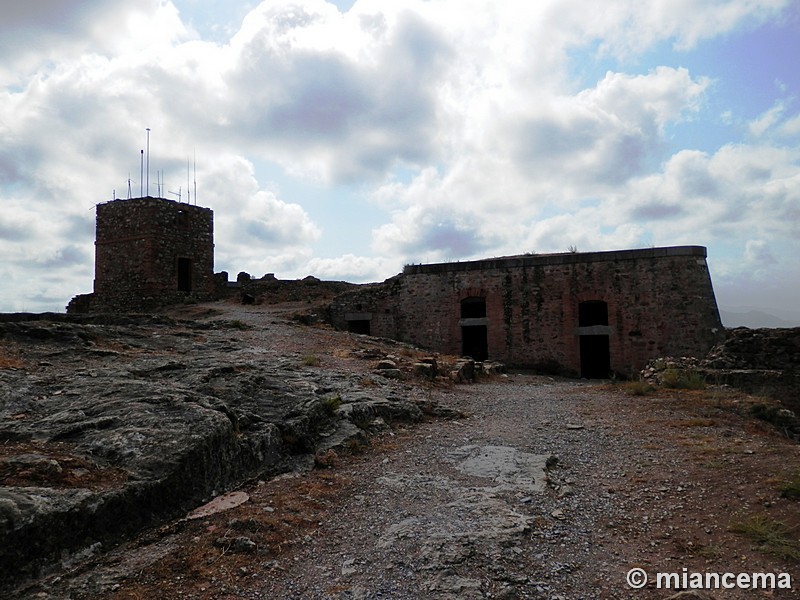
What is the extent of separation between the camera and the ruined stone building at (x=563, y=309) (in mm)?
15656

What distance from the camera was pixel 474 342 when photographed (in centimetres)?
1895

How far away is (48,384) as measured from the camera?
6008 millimetres

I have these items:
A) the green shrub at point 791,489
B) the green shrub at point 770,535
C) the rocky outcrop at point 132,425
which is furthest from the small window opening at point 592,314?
the green shrub at point 770,535

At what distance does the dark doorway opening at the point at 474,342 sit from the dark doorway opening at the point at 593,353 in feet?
10.1

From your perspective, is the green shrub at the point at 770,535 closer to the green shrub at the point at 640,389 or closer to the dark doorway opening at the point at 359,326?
the green shrub at the point at 640,389

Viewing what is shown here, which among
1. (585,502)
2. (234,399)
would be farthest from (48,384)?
(585,502)

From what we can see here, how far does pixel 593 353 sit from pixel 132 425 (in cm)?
1523

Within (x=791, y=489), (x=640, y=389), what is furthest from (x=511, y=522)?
(x=640, y=389)

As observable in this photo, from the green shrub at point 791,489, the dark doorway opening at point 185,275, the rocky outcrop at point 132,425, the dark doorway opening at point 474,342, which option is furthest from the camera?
the dark doorway opening at point 185,275

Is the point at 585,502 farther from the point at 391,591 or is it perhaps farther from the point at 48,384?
the point at 48,384

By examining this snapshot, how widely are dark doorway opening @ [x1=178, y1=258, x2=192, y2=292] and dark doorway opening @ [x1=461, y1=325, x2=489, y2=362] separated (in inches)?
455

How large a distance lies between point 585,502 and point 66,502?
13.4ft

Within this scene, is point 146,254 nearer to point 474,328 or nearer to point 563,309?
point 474,328

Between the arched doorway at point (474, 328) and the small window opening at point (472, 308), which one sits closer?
the arched doorway at point (474, 328)
